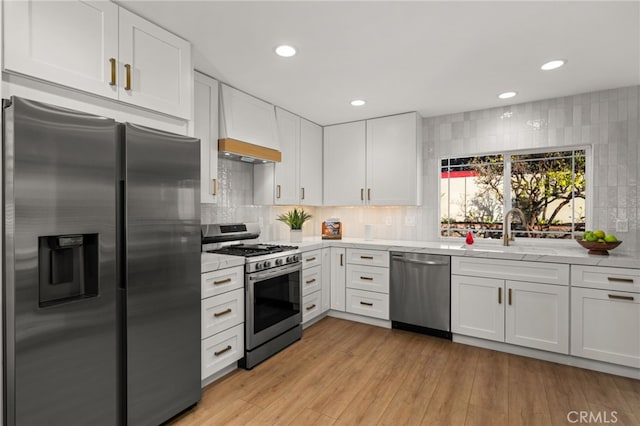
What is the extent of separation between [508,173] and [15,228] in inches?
161

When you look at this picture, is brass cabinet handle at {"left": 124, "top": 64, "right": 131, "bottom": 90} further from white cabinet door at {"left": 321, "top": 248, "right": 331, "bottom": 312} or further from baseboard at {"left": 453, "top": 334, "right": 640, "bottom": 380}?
baseboard at {"left": 453, "top": 334, "right": 640, "bottom": 380}

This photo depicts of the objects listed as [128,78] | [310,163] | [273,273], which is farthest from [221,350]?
[310,163]

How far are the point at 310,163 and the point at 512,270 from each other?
250 centimetres

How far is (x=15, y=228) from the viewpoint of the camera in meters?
1.28

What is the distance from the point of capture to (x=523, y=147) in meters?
3.40

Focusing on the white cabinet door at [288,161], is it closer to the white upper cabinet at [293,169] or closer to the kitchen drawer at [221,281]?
the white upper cabinet at [293,169]

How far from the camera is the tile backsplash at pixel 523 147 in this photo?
2963mm

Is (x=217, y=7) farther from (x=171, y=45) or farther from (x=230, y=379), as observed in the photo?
(x=230, y=379)

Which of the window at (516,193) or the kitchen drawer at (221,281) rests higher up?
the window at (516,193)

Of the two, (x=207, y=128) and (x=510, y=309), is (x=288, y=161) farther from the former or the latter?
(x=510, y=309)

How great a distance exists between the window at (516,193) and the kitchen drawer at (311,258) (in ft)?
5.20

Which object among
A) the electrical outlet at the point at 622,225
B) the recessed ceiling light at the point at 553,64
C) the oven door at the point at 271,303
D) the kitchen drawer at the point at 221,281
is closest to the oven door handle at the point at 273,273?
the oven door at the point at 271,303

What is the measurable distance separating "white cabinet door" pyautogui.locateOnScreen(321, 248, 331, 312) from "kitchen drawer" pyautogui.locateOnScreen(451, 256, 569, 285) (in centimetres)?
Result: 138

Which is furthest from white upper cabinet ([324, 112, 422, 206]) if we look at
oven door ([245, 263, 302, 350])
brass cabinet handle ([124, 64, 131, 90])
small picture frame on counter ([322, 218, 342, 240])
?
brass cabinet handle ([124, 64, 131, 90])
